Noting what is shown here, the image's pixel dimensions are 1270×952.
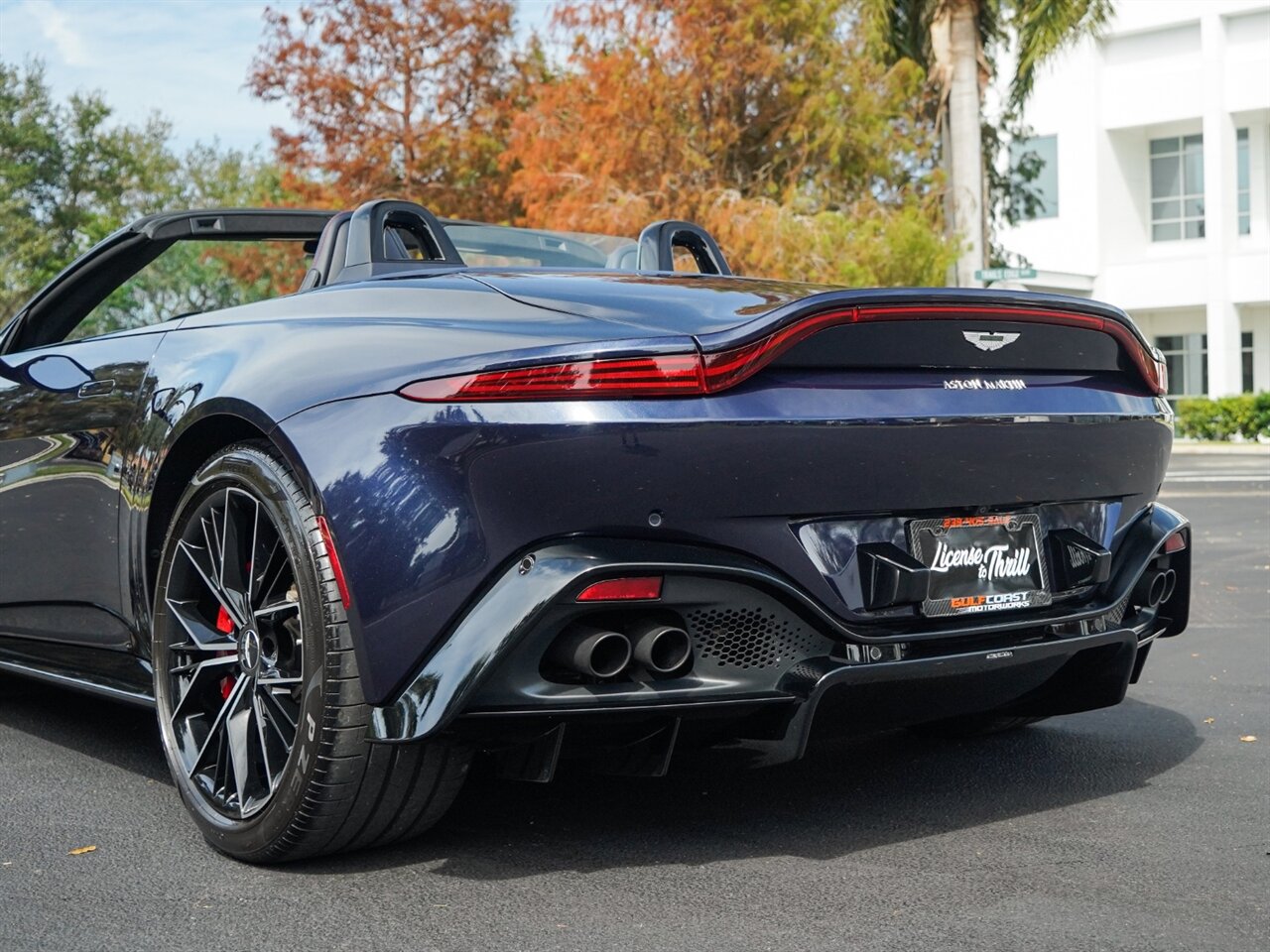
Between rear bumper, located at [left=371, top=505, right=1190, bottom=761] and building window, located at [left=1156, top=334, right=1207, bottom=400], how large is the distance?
4057 cm

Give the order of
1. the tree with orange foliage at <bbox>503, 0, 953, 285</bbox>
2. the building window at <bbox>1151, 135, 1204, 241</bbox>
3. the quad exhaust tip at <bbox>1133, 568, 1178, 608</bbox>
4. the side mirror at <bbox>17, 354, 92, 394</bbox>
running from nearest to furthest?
the quad exhaust tip at <bbox>1133, 568, 1178, 608</bbox> < the side mirror at <bbox>17, 354, 92, 394</bbox> < the tree with orange foliage at <bbox>503, 0, 953, 285</bbox> < the building window at <bbox>1151, 135, 1204, 241</bbox>

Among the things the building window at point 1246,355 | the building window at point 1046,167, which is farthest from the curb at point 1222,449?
the building window at point 1046,167

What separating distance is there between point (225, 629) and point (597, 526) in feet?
3.60

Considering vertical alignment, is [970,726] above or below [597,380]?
below

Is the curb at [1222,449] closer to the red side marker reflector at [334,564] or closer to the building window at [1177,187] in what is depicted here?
the building window at [1177,187]

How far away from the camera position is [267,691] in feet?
10.9

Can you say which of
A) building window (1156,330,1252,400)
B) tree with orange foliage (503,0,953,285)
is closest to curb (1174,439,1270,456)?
tree with orange foliage (503,0,953,285)

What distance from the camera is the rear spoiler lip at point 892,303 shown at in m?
2.96

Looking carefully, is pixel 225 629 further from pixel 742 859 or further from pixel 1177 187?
pixel 1177 187

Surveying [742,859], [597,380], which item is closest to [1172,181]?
[742,859]

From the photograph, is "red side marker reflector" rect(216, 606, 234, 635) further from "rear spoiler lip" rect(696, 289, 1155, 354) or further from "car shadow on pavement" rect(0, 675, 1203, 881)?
"rear spoiler lip" rect(696, 289, 1155, 354)

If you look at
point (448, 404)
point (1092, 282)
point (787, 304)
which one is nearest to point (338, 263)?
point (448, 404)

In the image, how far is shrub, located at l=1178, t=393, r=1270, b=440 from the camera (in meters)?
32.4

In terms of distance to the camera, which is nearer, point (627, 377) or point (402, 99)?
point (627, 377)
